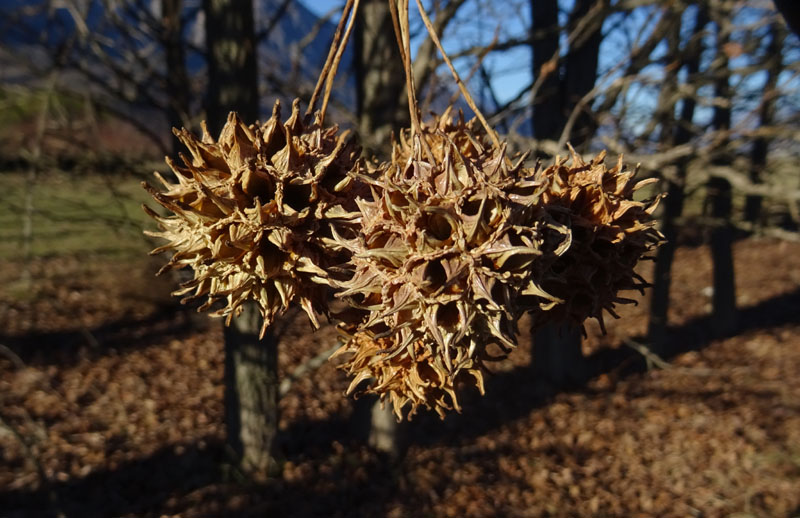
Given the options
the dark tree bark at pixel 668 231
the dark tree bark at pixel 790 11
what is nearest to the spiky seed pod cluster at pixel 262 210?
the dark tree bark at pixel 790 11

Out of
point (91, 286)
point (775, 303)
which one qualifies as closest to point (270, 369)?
point (91, 286)

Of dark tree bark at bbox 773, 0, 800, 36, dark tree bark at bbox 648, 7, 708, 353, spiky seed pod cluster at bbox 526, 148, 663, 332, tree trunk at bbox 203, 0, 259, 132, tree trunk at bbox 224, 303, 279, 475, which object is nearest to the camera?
spiky seed pod cluster at bbox 526, 148, 663, 332

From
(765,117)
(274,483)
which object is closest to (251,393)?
(274,483)

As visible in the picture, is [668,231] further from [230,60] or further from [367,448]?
[230,60]

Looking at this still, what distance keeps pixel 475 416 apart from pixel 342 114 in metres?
5.49

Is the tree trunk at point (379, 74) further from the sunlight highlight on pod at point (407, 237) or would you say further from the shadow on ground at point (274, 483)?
the shadow on ground at point (274, 483)

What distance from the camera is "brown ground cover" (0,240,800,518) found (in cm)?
738

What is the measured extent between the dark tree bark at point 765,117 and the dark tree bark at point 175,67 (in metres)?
5.59

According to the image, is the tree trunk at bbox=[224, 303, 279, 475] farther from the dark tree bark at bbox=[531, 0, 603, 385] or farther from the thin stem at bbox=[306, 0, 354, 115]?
the thin stem at bbox=[306, 0, 354, 115]

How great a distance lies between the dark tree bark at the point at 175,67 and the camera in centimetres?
594

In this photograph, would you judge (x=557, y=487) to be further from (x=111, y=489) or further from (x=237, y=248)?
(x=237, y=248)

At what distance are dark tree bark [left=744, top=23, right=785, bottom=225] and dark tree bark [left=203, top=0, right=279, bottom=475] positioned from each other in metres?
4.82

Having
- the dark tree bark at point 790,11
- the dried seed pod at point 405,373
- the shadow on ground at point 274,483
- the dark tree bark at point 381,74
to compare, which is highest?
the dark tree bark at point 381,74

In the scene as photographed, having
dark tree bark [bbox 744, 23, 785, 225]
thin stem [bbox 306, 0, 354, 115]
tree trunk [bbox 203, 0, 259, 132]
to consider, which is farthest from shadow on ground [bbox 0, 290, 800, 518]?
thin stem [bbox 306, 0, 354, 115]
